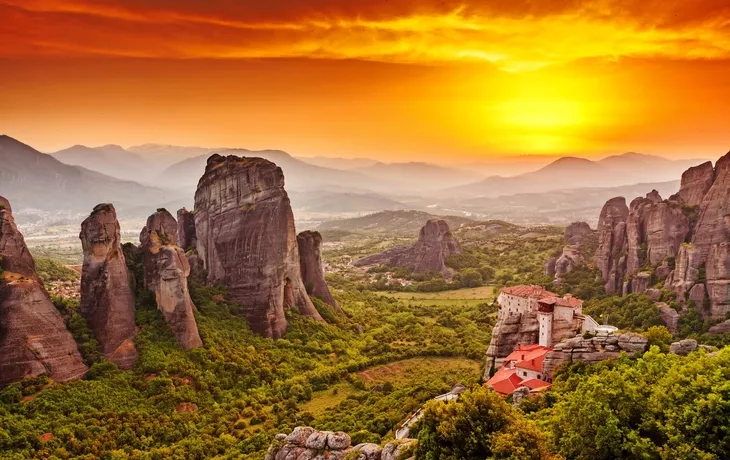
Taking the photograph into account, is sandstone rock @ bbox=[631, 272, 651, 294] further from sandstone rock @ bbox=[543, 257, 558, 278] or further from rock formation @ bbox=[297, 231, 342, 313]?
rock formation @ bbox=[297, 231, 342, 313]

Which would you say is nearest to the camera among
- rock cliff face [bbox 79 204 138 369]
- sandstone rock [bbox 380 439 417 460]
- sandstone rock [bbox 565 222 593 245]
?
sandstone rock [bbox 380 439 417 460]

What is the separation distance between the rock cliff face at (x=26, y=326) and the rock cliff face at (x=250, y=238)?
75.3 ft

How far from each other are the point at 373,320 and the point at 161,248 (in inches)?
1639

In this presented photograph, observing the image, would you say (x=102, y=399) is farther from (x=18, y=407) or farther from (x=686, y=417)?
(x=686, y=417)

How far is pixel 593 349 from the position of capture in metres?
38.8

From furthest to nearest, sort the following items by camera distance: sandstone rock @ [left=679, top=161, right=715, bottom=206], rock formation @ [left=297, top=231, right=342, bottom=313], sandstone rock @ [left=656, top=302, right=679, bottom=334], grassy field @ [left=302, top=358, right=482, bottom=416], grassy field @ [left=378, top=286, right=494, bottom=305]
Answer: grassy field @ [left=378, top=286, right=494, bottom=305], rock formation @ [left=297, top=231, right=342, bottom=313], sandstone rock @ [left=679, top=161, right=715, bottom=206], sandstone rock @ [left=656, top=302, right=679, bottom=334], grassy field @ [left=302, top=358, right=482, bottom=416]

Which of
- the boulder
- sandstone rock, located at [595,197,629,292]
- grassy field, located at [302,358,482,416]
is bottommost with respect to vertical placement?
grassy field, located at [302,358,482,416]

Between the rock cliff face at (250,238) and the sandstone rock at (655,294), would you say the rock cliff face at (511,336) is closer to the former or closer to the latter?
the sandstone rock at (655,294)

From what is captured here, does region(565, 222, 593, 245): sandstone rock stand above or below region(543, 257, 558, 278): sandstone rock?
above

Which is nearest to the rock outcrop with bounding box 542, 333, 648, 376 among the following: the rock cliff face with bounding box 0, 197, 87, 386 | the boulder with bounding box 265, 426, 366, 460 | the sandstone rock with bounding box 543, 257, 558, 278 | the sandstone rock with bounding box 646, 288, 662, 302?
the boulder with bounding box 265, 426, 366, 460

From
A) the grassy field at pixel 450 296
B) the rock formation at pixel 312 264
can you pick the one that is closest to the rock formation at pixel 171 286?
the rock formation at pixel 312 264

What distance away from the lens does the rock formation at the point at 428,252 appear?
5359 inches

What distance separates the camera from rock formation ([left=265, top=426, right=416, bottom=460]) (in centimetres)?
2897

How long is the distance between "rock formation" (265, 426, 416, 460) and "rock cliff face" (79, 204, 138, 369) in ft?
74.2
